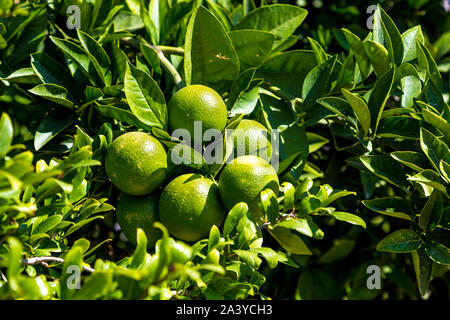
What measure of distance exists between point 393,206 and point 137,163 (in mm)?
624

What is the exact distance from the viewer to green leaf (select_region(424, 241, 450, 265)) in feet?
3.63

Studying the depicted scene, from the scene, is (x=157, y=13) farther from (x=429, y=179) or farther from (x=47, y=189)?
(x=429, y=179)

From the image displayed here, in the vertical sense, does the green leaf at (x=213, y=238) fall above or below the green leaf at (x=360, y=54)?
below

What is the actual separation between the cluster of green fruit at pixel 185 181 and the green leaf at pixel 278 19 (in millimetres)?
311

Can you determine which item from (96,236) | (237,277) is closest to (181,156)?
(237,277)

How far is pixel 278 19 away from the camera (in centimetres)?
130

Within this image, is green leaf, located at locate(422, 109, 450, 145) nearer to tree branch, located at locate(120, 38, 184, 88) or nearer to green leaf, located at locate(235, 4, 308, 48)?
green leaf, located at locate(235, 4, 308, 48)

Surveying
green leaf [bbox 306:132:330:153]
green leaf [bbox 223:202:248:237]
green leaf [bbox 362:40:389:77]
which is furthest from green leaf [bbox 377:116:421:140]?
green leaf [bbox 223:202:248:237]

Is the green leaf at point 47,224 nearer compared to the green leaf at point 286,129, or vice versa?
the green leaf at point 47,224

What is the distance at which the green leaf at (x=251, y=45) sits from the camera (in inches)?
47.2

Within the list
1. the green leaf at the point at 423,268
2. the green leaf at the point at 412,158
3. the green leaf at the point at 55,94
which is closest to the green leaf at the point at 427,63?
the green leaf at the point at 412,158

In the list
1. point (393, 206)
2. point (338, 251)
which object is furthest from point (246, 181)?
point (338, 251)

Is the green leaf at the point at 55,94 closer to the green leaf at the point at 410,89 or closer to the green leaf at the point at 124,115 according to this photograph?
the green leaf at the point at 124,115

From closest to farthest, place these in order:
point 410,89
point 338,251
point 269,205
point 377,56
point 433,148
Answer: point 269,205, point 433,148, point 377,56, point 410,89, point 338,251
